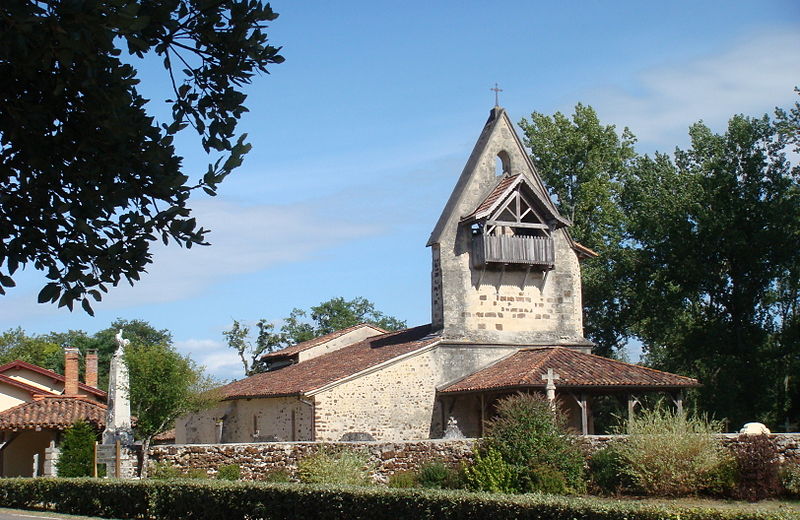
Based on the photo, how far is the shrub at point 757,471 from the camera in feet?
66.0

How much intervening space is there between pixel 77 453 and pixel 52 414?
497 cm

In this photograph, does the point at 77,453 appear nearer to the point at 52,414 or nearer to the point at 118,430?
the point at 118,430

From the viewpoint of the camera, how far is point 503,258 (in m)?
35.4

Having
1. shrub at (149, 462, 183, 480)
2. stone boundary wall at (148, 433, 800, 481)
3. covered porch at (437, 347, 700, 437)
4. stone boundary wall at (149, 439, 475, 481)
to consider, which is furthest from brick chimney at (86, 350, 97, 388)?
covered porch at (437, 347, 700, 437)

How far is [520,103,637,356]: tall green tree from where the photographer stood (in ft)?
165

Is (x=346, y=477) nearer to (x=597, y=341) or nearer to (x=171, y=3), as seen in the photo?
(x=171, y=3)

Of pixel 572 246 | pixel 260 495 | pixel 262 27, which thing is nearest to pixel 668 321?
pixel 572 246

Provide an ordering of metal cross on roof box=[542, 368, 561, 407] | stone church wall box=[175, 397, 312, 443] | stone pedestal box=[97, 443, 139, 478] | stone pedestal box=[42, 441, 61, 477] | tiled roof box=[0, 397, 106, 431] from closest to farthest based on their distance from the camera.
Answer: stone pedestal box=[97, 443, 139, 478] < metal cross on roof box=[542, 368, 561, 407] < stone pedestal box=[42, 441, 61, 477] < tiled roof box=[0, 397, 106, 431] < stone church wall box=[175, 397, 312, 443]

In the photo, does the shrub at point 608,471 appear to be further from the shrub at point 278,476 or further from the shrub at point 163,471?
the shrub at point 163,471

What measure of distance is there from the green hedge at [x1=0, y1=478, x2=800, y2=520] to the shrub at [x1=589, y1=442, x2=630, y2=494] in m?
6.74

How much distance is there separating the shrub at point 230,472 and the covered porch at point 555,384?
8250 mm

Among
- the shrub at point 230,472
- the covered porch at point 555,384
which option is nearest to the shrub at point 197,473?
the shrub at point 230,472

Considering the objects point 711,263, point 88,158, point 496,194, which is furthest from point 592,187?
point 88,158

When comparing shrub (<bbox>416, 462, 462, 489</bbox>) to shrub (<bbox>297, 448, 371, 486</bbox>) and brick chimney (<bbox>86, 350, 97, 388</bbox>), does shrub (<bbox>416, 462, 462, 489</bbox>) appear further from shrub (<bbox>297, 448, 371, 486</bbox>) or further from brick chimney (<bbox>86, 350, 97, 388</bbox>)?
brick chimney (<bbox>86, 350, 97, 388</bbox>)
